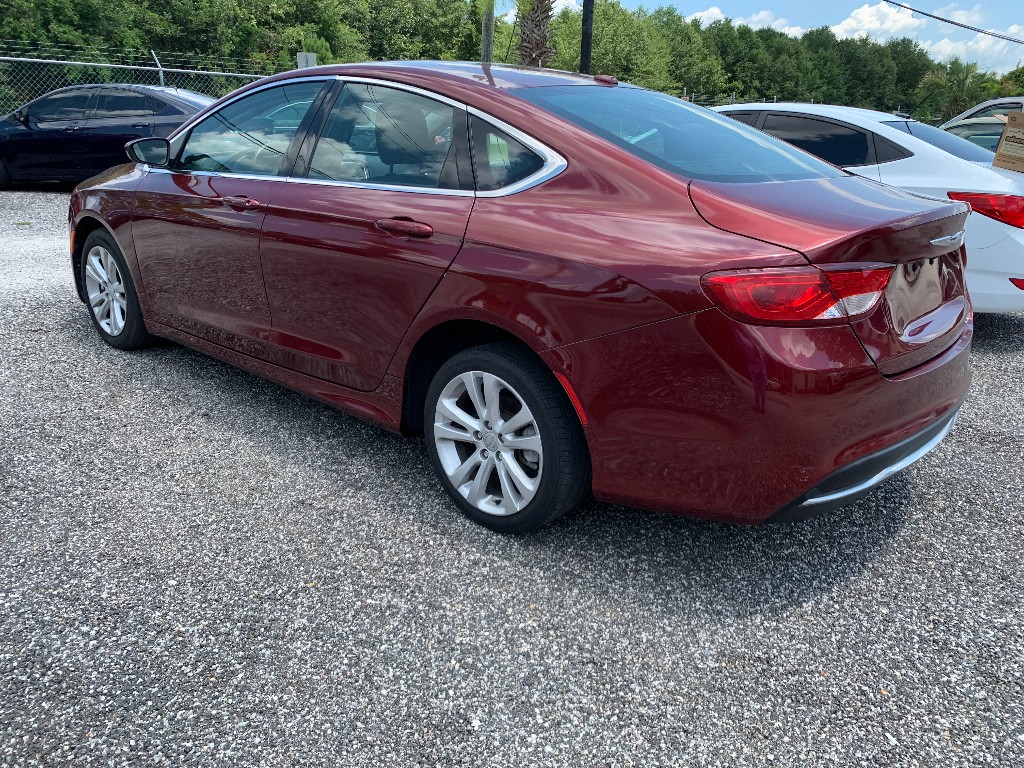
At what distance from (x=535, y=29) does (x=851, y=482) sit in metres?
17.1

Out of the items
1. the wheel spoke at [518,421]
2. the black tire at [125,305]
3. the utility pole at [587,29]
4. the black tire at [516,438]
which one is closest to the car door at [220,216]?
the black tire at [125,305]

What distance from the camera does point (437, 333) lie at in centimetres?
293

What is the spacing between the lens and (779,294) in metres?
2.17

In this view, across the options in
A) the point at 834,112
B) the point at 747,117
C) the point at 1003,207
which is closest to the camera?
the point at 1003,207

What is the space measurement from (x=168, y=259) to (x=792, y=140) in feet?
15.0

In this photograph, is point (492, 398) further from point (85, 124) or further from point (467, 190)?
point (85, 124)

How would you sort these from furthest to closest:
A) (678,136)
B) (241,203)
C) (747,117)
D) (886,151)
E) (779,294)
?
(747,117)
(886,151)
(241,203)
(678,136)
(779,294)

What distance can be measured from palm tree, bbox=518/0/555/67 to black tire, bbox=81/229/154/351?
14259mm

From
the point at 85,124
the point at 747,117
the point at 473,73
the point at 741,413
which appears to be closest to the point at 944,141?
the point at 747,117

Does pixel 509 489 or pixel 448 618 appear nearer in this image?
pixel 448 618

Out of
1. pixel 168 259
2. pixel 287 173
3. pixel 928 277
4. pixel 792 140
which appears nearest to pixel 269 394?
pixel 168 259

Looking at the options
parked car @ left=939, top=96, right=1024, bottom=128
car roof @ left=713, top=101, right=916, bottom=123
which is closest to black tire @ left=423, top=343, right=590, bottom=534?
car roof @ left=713, top=101, right=916, bottom=123

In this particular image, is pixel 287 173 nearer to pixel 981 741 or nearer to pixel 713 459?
pixel 713 459

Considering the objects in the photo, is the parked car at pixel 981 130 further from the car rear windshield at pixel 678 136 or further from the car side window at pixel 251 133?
the car side window at pixel 251 133
